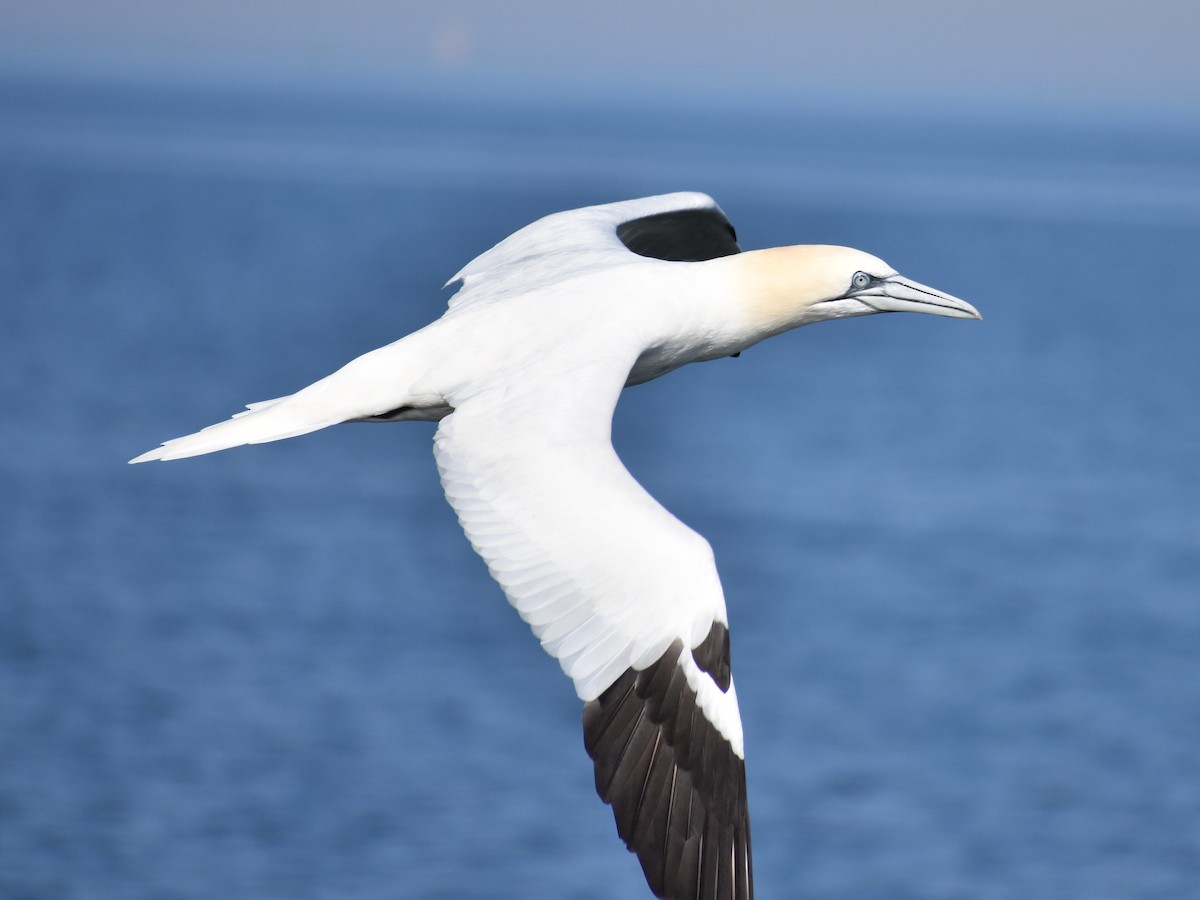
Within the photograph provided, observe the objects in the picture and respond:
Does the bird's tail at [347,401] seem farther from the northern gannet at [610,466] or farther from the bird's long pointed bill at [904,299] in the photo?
the bird's long pointed bill at [904,299]

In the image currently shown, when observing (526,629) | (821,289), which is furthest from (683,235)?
(526,629)

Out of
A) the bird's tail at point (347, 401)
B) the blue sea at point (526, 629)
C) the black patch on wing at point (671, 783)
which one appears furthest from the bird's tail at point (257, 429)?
the blue sea at point (526, 629)

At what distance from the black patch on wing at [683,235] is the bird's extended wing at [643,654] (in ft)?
12.1

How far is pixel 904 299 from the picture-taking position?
959 cm

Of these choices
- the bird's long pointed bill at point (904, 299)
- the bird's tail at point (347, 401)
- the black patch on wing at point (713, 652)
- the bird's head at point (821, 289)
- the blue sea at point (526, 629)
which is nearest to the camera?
the black patch on wing at point (713, 652)

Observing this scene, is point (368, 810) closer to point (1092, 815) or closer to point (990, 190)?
point (1092, 815)

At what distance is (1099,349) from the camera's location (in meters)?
55.5

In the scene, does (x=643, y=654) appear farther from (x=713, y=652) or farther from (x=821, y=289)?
(x=821, y=289)

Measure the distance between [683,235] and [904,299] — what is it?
2.20 metres

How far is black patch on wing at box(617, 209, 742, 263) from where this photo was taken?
1120 centimetres

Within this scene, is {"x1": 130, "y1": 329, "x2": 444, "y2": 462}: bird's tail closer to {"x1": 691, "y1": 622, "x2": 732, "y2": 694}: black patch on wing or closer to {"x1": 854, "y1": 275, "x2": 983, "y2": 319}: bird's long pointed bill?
{"x1": 691, "y1": 622, "x2": 732, "y2": 694}: black patch on wing

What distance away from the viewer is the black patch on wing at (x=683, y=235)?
11203 mm

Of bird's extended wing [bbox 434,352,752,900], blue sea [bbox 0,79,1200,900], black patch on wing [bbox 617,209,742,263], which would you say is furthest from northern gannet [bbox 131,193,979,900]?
blue sea [bbox 0,79,1200,900]

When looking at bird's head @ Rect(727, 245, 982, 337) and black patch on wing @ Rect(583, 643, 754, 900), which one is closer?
black patch on wing @ Rect(583, 643, 754, 900)
